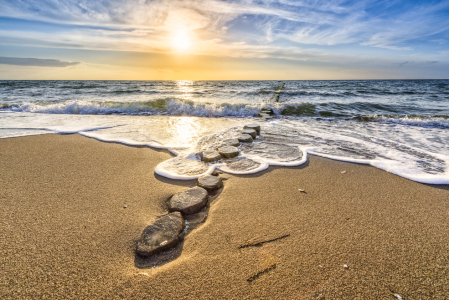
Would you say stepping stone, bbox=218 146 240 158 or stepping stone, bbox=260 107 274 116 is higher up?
stepping stone, bbox=260 107 274 116

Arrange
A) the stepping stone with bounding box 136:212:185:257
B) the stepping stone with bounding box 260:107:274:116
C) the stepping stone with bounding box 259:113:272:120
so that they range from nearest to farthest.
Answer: the stepping stone with bounding box 136:212:185:257 → the stepping stone with bounding box 259:113:272:120 → the stepping stone with bounding box 260:107:274:116

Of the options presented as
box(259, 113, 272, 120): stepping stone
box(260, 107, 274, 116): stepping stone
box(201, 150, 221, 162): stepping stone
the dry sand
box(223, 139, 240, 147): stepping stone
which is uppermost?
box(260, 107, 274, 116): stepping stone

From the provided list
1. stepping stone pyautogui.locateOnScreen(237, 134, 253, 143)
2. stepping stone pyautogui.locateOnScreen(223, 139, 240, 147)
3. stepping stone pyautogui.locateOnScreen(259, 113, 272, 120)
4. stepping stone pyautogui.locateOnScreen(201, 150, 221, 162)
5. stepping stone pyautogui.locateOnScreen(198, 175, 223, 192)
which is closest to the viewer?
stepping stone pyautogui.locateOnScreen(198, 175, 223, 192)

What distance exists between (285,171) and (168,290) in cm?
202

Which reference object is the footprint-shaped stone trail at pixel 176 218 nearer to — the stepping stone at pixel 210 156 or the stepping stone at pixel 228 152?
the stepping stone at pixel 210 156

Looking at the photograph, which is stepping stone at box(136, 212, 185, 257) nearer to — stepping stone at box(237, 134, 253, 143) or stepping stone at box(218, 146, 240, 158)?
stepping stone at box(218, 146, 240, 158)

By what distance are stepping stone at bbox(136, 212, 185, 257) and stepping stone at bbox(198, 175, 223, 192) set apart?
2.03 ft

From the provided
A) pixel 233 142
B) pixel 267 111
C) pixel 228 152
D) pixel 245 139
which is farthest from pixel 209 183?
pixel 267 111

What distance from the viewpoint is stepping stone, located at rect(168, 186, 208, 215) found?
1.77 m

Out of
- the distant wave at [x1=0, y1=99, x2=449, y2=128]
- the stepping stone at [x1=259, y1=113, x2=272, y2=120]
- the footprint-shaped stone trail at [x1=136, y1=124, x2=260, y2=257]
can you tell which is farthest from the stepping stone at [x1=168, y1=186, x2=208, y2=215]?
the distant wave at [x1=0, y1=99, x2=449, y2=128]

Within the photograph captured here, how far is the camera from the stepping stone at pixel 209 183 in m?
2.17

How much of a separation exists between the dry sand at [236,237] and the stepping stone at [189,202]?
152mm

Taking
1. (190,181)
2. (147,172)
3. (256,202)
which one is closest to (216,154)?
(190,181)

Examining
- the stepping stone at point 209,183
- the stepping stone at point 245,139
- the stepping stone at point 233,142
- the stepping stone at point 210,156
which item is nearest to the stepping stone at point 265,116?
the stepping stone at point 245,139
